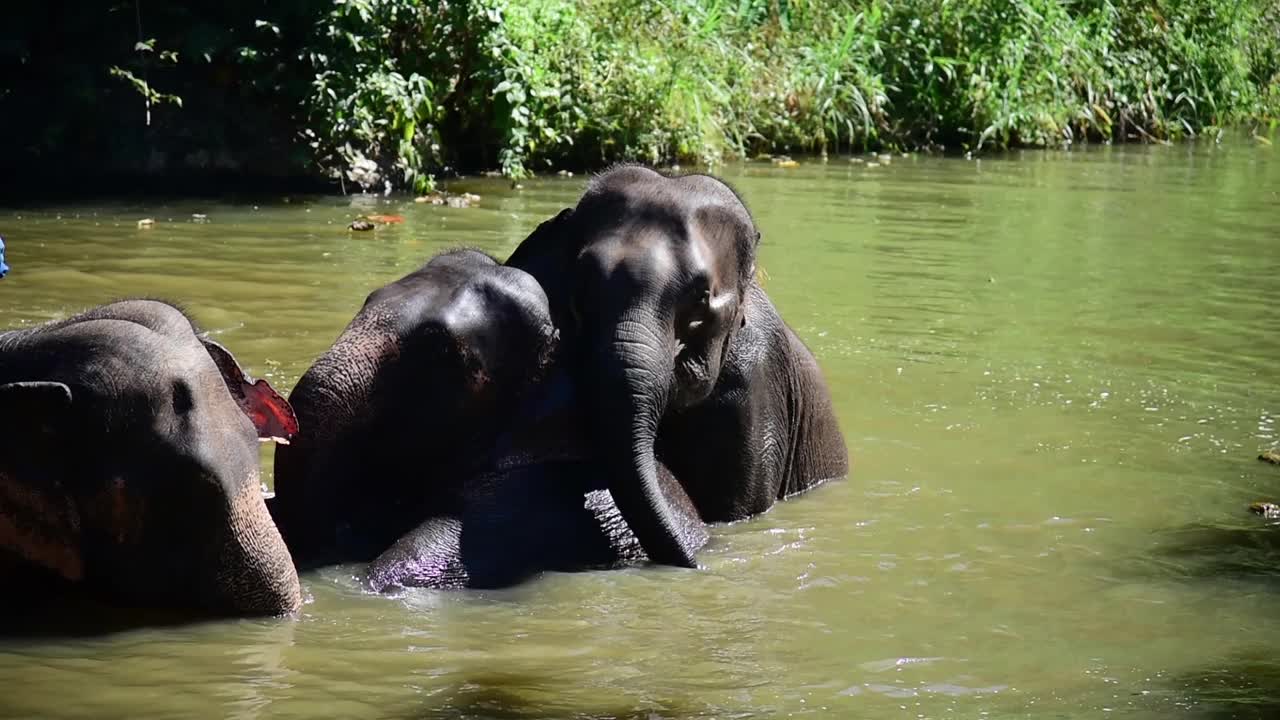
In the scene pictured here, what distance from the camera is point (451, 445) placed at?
559cm

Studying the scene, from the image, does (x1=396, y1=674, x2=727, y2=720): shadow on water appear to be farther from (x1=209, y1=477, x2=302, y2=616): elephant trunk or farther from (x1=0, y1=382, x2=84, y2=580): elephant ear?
(x1=0, y1=382, x2=84, y2=580): elephant ear

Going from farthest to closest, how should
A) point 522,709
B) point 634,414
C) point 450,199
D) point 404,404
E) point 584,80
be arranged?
point 584,80 → point 450,199 → point 404,404 → point 634,414 → point 522,709

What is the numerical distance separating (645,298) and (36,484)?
5.92ft

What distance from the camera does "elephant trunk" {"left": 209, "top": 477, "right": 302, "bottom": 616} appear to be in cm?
462

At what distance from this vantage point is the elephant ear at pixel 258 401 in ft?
15.9

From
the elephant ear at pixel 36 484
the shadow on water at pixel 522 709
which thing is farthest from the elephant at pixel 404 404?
the shadow on water at pixel 522 709

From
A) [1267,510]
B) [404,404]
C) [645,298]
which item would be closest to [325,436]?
[404,404]

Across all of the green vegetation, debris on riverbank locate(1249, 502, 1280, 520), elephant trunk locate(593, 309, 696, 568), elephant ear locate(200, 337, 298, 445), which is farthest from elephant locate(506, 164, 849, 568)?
the green vegetation

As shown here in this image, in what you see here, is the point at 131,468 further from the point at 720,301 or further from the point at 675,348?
the point at 720,301

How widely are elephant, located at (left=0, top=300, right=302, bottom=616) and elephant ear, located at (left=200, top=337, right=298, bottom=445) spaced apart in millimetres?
100

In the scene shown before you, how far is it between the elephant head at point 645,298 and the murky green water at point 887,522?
36 centimetres

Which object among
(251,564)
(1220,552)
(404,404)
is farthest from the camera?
(1220,552)

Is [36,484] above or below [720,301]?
below

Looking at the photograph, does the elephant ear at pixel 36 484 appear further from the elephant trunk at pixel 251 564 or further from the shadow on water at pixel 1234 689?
the shadow on water at pixel 1234 689
